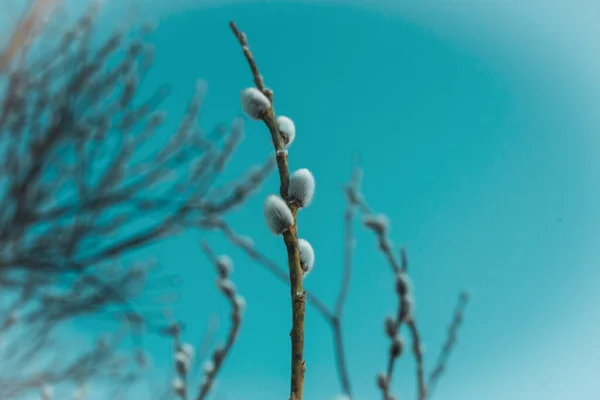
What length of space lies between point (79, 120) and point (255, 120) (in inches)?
92.5

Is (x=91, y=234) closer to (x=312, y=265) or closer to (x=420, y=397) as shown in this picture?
(x=420, y=397)

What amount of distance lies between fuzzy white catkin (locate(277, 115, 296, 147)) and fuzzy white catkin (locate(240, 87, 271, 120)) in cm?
4

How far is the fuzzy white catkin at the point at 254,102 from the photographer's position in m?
0.51

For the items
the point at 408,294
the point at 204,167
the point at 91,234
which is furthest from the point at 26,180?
the point at 408,294

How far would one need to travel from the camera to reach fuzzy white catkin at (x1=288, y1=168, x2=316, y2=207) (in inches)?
18.2

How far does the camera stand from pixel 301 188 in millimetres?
462

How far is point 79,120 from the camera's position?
2609 millimetres

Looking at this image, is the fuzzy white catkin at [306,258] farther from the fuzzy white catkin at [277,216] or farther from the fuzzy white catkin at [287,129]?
the fuzzy white catkin at [287,129]

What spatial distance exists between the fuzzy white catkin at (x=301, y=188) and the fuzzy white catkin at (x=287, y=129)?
0.09 metres

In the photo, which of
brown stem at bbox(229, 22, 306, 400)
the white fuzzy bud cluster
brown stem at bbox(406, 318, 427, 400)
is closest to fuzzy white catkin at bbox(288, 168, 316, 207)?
brown stem at bbox(229, 22, 306, 400)

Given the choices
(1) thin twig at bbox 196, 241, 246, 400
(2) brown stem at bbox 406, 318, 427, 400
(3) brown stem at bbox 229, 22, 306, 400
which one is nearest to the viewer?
(3) brown stem at bbox 229, 22, 306, 400

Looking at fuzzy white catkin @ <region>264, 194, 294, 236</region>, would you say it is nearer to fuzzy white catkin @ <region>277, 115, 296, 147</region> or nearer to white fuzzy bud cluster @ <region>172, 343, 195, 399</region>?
fuzzy white catkin @ <region>277, 115, 296, 147</region>

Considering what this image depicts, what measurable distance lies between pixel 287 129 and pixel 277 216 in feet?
0.50

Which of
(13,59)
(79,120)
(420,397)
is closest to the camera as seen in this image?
(420,397)
